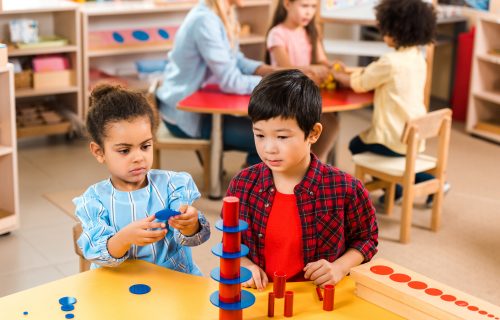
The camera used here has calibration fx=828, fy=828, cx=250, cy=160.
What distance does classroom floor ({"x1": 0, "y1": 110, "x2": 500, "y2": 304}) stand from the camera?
371cm

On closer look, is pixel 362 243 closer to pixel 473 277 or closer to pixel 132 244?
pixel 132 244

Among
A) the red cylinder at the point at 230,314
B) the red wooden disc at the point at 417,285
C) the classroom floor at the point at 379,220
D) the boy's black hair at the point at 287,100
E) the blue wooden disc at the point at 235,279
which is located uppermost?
the boy's black hair at the point at 287,100

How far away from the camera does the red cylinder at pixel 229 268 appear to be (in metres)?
1.71

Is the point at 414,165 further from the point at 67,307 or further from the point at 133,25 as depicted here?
the point at 133,25

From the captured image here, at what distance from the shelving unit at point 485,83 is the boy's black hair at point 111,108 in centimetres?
402

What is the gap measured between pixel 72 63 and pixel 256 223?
373cm

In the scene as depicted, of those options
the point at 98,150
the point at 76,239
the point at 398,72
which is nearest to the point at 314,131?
the point at 98,150

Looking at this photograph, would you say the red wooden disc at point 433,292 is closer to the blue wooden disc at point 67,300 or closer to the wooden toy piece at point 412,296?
the wooden toy piece at point 412,296

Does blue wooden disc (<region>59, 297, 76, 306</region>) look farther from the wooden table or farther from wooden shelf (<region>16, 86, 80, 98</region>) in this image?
wooden shelf (<region>16, 86, 80, 98</region>)

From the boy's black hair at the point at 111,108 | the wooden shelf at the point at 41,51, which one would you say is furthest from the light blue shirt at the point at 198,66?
the boy's black hair at the point at 111,108

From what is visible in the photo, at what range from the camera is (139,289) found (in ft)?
6.54

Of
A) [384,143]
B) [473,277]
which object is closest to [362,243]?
[473,277]

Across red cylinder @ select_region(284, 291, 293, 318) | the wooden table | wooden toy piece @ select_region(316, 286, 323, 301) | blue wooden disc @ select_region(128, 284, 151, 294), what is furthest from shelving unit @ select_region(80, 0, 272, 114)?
red cylinder @ select_region(284, 291, 293, 318)

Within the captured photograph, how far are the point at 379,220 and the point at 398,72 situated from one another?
80 centimetres
